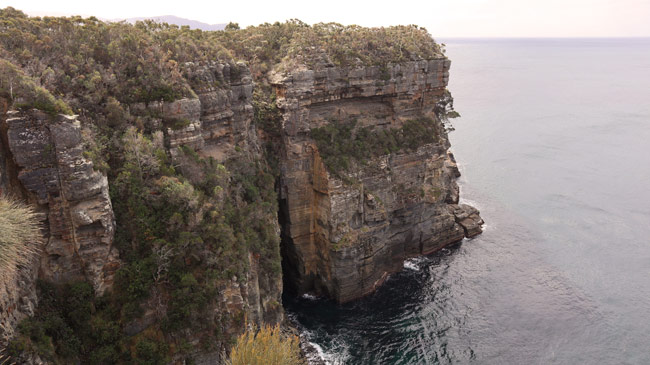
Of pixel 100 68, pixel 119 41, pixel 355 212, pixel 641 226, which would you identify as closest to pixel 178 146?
pixel 100 68

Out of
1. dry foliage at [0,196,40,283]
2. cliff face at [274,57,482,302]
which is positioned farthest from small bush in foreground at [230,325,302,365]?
cliff face at [274,57,482,302]

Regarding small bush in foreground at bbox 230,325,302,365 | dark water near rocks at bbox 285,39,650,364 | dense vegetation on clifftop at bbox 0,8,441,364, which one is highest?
dense vegetation on clifftop at bbox 0,8,441,364

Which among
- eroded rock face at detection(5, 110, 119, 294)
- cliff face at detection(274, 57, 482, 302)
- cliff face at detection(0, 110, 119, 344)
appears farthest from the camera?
cliff face at detection(274, 57, 482, 302)

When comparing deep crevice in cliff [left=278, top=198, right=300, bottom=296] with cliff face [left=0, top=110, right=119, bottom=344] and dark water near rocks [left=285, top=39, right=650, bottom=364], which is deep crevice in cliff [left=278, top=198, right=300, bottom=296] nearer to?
dark water near rocks [left=285, top=39, right=650, bottom=364]

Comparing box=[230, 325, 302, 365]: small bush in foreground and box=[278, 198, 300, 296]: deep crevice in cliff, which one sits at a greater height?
box=[230, 325, 302, 365]: small bush in foreground

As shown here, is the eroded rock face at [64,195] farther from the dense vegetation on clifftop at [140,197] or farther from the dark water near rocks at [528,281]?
the dark water near rocks at [528,281]

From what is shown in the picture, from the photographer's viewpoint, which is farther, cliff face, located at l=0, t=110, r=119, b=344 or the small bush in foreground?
the small bush in foreground

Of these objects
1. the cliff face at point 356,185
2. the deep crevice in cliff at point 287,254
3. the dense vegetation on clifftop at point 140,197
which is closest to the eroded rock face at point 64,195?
the dense vegetation on clifftop at point 140,197
